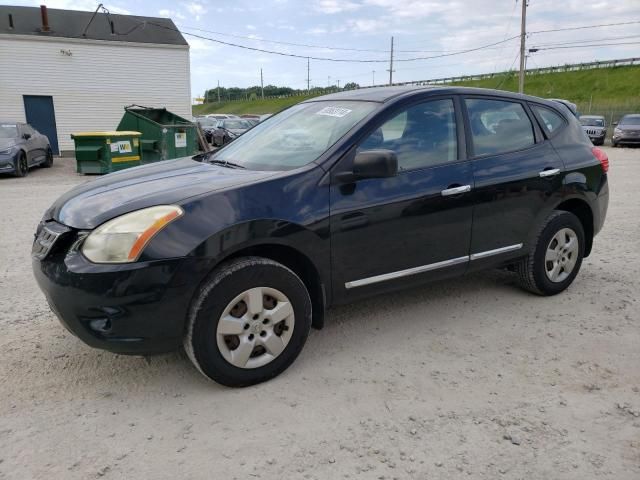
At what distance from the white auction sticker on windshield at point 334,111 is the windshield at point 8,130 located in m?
12.4

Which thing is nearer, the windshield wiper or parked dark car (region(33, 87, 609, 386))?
parked dark car (region(33, 87, 609, 386))

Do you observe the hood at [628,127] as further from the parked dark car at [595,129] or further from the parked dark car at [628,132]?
the parked dark car at [595,129]

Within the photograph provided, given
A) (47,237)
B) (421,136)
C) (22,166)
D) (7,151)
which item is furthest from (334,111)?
(22,166)

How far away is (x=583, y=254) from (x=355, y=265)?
2.47 m

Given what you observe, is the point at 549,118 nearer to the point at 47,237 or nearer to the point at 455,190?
the point at 455,190

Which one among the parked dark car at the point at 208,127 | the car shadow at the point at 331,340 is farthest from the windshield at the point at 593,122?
the car shadow at the point at 331,340

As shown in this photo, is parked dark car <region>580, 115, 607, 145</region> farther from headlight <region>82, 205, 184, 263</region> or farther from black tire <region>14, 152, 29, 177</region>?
headlight <region>82, 205, 184, 263</region>

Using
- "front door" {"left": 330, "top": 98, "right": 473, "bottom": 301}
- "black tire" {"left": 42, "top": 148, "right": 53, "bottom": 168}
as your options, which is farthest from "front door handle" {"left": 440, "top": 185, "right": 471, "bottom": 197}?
"black tire" {"left": 42, "top": 148, "right": 53, "bottom": 168}

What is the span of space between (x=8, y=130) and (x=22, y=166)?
101 cm

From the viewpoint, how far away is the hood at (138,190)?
2850 millimetres

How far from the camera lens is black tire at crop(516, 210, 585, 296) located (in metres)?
4.28

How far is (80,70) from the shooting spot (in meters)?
22.6

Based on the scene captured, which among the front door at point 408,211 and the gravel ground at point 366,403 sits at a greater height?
the front door at point 408,211

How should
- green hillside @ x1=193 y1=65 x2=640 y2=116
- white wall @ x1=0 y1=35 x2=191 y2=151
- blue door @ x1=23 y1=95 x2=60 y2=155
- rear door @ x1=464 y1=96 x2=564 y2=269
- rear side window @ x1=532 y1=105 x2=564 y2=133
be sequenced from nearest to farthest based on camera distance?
rear door @ x1=464 y1=96 x2=564 y2=269 < rear side window @ x1=532 y1=105 x2=564 y2=133 < white wall @ x1=0 y1=35 x2=191 y2=151 < blue door @ x1=23 y1=95 x2=60 y2=155 < green hillside @ x1=193 y1=65 x2=640 y2=116
